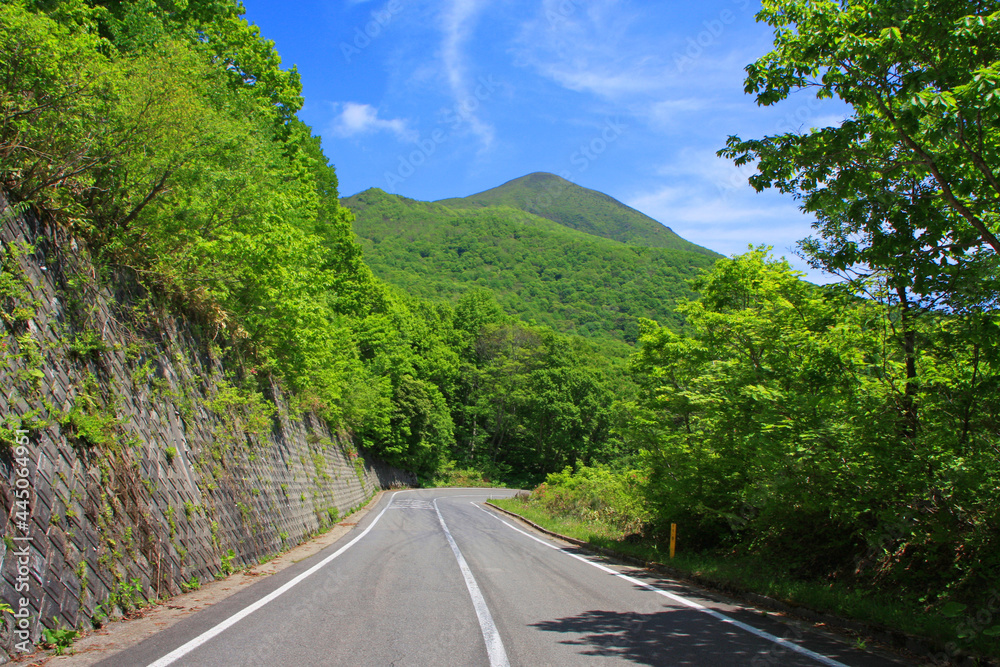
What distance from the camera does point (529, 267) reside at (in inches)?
4377

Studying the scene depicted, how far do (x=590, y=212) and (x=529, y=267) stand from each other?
233 ft

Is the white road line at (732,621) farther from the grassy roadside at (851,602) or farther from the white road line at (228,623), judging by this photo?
the white road line at (228,623)

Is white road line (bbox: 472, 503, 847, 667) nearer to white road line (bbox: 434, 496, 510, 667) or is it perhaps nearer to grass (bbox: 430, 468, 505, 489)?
white road line (bbox: 434, 496, 510, 667)

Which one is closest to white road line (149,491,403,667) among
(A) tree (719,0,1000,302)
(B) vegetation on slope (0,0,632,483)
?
(B) vegetation on slope (0,0,632,483)

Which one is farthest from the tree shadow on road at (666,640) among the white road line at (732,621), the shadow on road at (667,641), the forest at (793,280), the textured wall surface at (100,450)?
the textured wall surface at (100,450)

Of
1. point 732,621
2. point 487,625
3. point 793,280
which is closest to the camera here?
point 487,625

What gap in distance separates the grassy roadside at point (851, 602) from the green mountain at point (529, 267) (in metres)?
74.0

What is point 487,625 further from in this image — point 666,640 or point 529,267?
point 529,267

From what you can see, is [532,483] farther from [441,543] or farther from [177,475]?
[177,475]

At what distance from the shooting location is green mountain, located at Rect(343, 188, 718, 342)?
311 ft

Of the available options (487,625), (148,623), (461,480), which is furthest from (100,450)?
(461,480)

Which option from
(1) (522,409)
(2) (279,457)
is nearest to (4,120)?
(2) (279,457)

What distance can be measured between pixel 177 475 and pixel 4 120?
4941 millimetres

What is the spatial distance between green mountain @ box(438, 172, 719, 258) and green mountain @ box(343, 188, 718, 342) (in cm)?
3336
